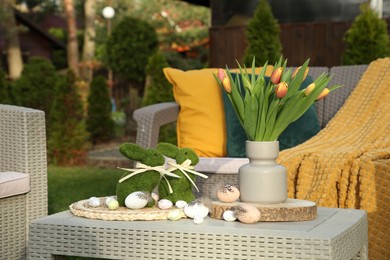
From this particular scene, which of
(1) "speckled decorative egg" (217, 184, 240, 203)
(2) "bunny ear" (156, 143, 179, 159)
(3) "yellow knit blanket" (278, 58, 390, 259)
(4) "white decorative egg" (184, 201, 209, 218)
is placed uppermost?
(2) "bunny ear" (156, 143, 179, 159)

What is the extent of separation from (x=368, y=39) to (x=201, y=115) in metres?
3.84

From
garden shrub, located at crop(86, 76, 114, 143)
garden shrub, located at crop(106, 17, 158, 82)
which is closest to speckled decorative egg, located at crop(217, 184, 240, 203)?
garden shrub, located at crop(86, 76, 114, 143)

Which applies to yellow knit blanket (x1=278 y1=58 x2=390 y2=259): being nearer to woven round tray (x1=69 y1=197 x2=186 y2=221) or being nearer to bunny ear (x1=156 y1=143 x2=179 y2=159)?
bunny ear (x1=156 y1=143 x2=179 y2=159)

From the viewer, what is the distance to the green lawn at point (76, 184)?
601cm

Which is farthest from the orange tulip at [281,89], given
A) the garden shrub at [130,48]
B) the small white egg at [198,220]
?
the garden shrub at [130,48]

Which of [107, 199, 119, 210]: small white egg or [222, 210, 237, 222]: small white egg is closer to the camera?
[222, 210, 237, 222]: small white egg

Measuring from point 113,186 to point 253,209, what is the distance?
14.4ft

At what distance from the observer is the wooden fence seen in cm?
933

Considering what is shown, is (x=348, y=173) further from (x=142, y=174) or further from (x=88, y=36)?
(x=88, y=36)

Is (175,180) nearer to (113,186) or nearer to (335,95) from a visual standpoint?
(335,95)

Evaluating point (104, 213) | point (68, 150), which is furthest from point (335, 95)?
point (68, 150)

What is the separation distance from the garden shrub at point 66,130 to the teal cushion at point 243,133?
4318 millimetres

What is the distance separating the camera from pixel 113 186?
6.75 meters

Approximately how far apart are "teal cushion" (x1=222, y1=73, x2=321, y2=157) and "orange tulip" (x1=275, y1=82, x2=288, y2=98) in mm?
1569
